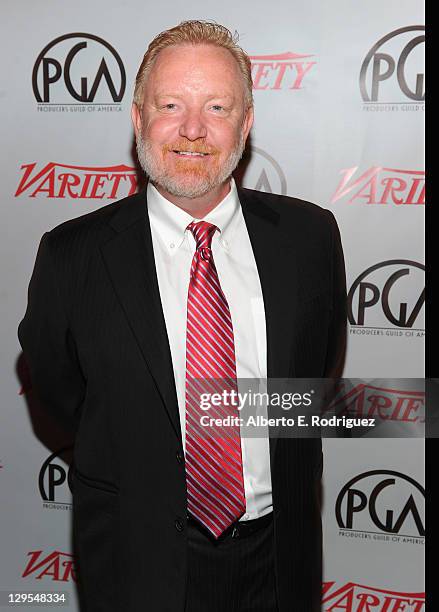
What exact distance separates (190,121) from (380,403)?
134 centimetres

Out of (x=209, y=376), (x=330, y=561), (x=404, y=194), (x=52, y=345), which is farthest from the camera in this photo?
(x=330, y=561)

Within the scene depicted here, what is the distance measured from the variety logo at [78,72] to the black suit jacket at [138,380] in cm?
76

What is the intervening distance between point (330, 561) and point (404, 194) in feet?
4.56

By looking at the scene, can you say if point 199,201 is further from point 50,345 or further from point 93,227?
point 50,345

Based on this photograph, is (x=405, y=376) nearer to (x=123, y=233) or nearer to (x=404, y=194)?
(x=404, y=194)

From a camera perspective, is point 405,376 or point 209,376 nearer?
point 209,376

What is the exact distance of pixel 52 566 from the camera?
281 centimetres

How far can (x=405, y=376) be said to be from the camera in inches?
100

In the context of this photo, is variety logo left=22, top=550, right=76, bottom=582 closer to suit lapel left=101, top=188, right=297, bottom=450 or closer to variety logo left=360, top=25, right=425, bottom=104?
suit lapel left=101, top=188, right=297, bottom=450

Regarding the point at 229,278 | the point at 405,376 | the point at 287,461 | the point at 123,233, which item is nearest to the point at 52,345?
the point at 123,233

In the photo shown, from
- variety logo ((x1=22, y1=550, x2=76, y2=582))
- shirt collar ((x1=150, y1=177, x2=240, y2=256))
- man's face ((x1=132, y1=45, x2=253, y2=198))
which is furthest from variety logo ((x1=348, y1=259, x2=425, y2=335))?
A: variety logo ((x1=22, y1=550, x2=76, y2=582))

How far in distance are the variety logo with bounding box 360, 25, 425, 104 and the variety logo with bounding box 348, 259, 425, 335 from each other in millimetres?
561

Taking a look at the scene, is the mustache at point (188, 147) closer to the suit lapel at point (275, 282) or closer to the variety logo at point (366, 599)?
the suit lapel at point (275, 282)

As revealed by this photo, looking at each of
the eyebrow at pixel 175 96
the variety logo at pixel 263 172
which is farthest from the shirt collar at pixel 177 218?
the variety logo at pixel 263 172
